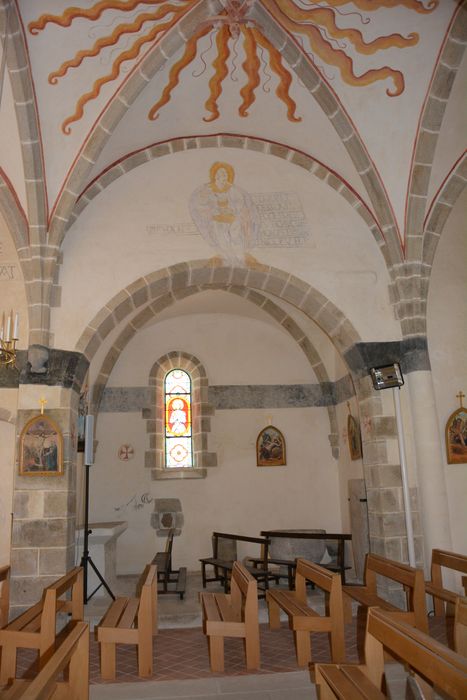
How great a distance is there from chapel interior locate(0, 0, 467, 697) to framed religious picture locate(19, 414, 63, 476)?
17 mm

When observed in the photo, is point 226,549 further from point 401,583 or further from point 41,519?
point 401,583

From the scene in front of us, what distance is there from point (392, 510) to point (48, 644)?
4.23m

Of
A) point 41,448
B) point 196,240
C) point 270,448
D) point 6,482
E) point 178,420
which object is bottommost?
point 6,482

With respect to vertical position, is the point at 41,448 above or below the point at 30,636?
above

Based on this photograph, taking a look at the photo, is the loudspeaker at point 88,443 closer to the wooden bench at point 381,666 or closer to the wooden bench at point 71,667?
the wooden bench at point 71,667

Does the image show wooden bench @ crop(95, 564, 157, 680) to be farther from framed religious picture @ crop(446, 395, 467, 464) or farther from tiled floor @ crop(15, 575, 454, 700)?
framed religious picture @ crop(446, 395, 467, 464)

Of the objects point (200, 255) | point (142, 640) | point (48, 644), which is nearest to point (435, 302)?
point (200, 255)

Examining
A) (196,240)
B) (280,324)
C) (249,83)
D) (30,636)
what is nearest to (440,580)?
(30,636)

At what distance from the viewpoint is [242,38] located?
6.26 metres

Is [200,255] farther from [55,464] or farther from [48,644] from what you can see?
[48,644]

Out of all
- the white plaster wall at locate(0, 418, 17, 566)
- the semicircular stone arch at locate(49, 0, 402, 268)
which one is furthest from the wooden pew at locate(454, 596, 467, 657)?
the white plaster wall at locate(0, 418, 17, 566)

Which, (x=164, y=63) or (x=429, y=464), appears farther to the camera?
(x=429, y=464)

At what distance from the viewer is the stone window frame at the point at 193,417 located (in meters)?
10.9

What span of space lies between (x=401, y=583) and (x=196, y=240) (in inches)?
184
